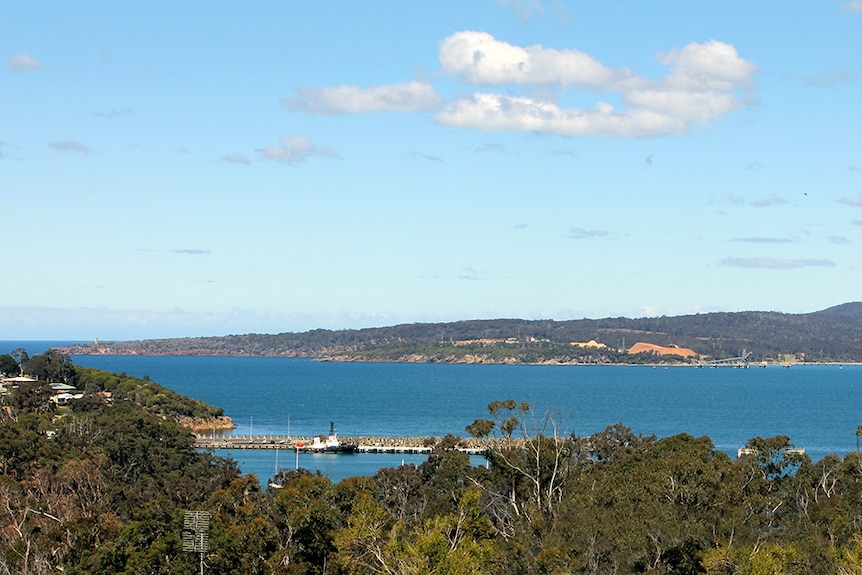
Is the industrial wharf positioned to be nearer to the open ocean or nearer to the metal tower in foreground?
the open ocean

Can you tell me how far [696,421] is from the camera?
129 m

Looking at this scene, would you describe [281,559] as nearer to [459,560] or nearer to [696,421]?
[459,560]

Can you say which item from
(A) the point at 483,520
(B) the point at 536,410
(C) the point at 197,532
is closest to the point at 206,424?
(B) the point at 536,410

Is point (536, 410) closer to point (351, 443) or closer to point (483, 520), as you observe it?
point (351, 443)

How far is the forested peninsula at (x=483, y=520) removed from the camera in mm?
31516

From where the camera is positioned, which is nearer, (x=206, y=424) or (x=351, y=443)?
Result: (x=351, y=443)

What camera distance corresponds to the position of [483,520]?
33094mm

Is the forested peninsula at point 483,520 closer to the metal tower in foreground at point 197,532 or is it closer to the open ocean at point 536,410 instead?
the metal tower in foreground at point 197,532

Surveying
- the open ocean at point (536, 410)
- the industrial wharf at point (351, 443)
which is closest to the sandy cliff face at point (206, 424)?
the open ocean at point (536, 410)

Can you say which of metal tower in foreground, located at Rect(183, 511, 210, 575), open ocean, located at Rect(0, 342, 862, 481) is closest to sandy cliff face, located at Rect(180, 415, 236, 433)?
open ocean, located at Rect(0, 342, 862, 481)

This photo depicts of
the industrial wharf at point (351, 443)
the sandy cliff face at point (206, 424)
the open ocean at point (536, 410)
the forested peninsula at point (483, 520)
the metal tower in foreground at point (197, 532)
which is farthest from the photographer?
the sandy cliff face at point (206, 424)

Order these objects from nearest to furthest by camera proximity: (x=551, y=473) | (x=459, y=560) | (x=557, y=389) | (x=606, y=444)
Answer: (x=459, y=560)
(x=551, y=473)
(x=606, y=444)
(x=557, y=389)

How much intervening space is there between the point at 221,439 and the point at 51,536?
66797 millimetres

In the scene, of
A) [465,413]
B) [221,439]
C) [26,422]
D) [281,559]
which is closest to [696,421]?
[465,413]
